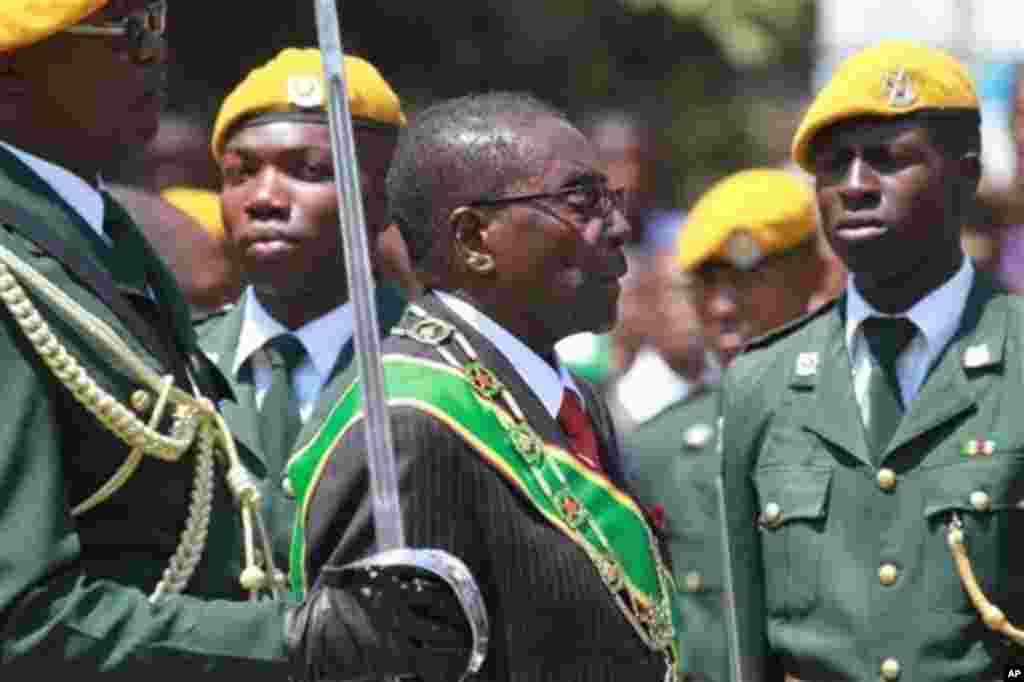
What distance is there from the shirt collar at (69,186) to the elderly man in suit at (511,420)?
1.81 ft

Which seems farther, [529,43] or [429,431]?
[529,43]

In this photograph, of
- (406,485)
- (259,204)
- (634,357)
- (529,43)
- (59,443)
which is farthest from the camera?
(529,43)

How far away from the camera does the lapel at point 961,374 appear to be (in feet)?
21.6

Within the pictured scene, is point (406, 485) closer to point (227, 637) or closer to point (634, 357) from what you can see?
point (227, 637)

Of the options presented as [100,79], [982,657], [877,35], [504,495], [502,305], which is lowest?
[982,657]

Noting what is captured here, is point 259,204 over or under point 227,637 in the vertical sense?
over

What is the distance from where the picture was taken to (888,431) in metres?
6.67

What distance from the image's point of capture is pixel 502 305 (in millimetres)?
5453

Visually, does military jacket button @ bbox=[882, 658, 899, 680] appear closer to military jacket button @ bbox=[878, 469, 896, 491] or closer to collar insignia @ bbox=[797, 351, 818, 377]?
military jacket button @ bbox=[878, 469, 896, 491]

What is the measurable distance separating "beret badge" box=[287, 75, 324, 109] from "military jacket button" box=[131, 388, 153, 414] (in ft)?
8.43

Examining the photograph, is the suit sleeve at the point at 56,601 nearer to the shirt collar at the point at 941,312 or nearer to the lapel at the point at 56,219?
the lapel at the point at 56,219

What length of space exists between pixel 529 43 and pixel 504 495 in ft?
44.6

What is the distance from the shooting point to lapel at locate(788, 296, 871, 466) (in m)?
6.70

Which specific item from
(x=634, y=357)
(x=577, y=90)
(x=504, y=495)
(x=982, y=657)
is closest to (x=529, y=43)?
(x=577, y=90)
